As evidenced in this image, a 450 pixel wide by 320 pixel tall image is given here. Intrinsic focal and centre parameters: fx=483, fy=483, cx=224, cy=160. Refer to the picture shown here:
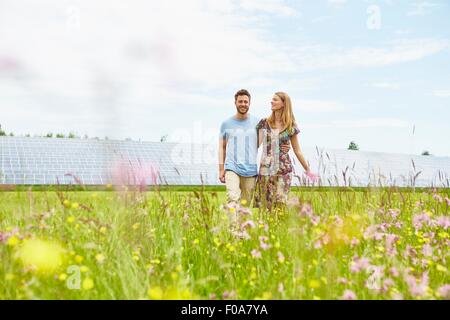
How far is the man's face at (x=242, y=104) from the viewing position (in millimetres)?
6988

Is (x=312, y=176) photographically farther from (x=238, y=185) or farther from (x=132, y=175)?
(x=132, y=175)

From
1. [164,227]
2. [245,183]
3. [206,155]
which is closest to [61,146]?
[206,155]

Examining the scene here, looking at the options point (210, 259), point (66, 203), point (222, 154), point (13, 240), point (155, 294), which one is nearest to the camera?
point (155, 294)

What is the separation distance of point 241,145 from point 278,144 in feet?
1.79

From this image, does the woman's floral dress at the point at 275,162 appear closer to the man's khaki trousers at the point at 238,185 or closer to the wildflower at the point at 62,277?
Answer: the man's khaki trousers at the point at 238,185

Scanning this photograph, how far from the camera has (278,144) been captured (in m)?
7.00

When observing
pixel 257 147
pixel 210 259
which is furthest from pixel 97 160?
pixel 210 259

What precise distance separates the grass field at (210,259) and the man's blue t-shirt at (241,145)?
2.06 m

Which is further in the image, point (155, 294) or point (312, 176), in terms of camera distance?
point (312, 176)

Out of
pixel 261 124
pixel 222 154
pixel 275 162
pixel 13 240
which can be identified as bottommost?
pixel 13 240

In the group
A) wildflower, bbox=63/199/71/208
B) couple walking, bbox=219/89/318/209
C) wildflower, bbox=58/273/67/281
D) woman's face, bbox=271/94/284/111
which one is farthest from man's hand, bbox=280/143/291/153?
wildflower, bbox=58/273/67/281

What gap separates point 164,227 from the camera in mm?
4801

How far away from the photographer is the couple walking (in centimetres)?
685
